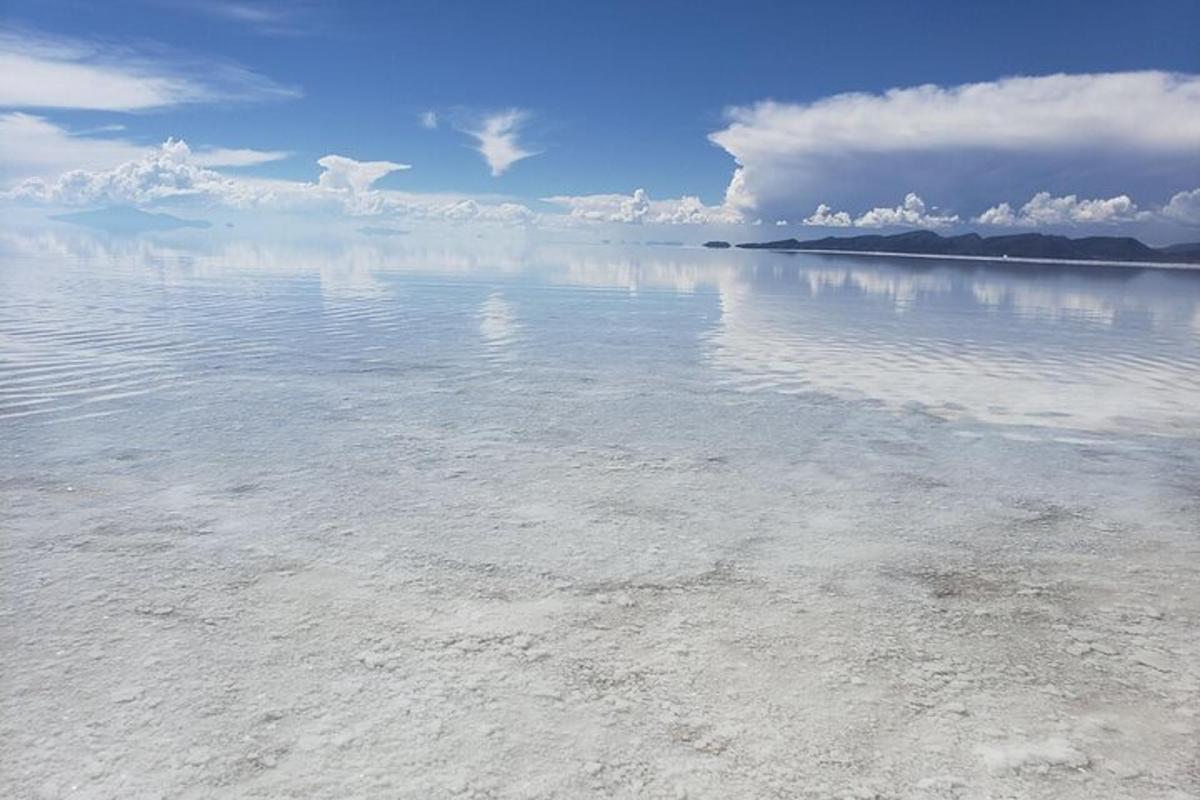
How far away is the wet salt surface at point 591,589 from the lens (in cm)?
357

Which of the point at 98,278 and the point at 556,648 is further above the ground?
the point at 98,278

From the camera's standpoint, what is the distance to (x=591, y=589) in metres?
5.27

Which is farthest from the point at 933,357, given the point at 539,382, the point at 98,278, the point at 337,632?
the point at 98,278

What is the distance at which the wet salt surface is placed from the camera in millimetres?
3570

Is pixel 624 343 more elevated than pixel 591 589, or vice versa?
pixel 624 343

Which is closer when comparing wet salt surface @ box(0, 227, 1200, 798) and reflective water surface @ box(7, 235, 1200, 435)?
wet salt surface @ box(0, 227, 1200, 798)

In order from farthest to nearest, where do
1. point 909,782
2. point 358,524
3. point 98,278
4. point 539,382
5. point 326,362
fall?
point 98,278 < point 326,362 < point 539,382 < point 358,524 < point 909,782

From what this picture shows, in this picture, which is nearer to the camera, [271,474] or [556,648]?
[556,648]

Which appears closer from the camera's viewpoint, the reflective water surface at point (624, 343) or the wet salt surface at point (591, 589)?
the wet salt surface at point (591, 589)

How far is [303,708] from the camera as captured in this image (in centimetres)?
386

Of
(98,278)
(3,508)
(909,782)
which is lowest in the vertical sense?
(909,782)

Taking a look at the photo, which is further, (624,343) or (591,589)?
(624,343)

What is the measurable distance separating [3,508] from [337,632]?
413cm

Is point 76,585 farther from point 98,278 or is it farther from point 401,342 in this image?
point 98,278
